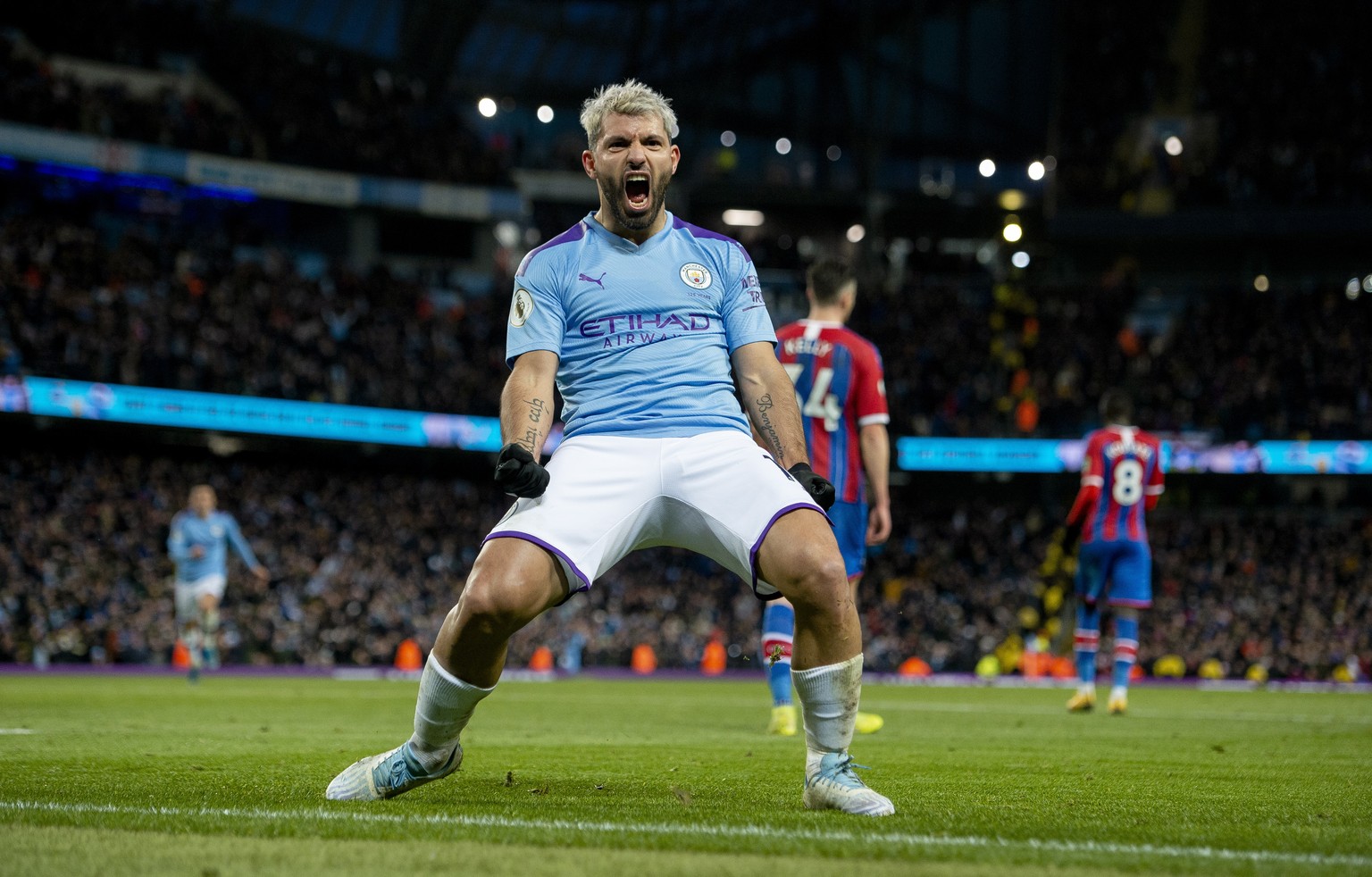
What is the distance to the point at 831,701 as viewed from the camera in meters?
4.74

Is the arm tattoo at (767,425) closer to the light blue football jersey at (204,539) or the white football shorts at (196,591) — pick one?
the light blue football jersey at (204,539)

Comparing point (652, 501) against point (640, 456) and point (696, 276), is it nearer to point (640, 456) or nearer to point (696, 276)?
point (640, 456)

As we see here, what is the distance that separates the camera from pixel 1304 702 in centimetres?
1573

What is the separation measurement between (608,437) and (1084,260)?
41.0 metres

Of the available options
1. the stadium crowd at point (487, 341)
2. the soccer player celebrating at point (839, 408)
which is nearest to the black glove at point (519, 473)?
the soccer player celebrating at point (839, 408)

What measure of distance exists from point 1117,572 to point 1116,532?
35 cm

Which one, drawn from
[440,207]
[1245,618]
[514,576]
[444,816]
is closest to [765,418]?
[514,576]

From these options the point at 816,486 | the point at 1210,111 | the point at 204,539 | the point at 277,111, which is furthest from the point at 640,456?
the point at 1210,111

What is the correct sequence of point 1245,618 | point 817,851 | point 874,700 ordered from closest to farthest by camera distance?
point 817,851 → point 874,700 → point 1245,618

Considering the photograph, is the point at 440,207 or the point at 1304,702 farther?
the point at 440,207

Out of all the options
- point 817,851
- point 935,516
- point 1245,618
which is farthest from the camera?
point 935,516

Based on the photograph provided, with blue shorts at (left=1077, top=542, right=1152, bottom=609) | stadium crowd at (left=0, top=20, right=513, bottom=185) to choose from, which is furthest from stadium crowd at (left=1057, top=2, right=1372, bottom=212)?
blue shorts at (left=1077, top=542, right=1152, bottom=609)

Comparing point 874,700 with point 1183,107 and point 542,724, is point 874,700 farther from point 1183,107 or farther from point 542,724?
point 1183,107

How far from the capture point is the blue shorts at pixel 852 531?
9.34m
